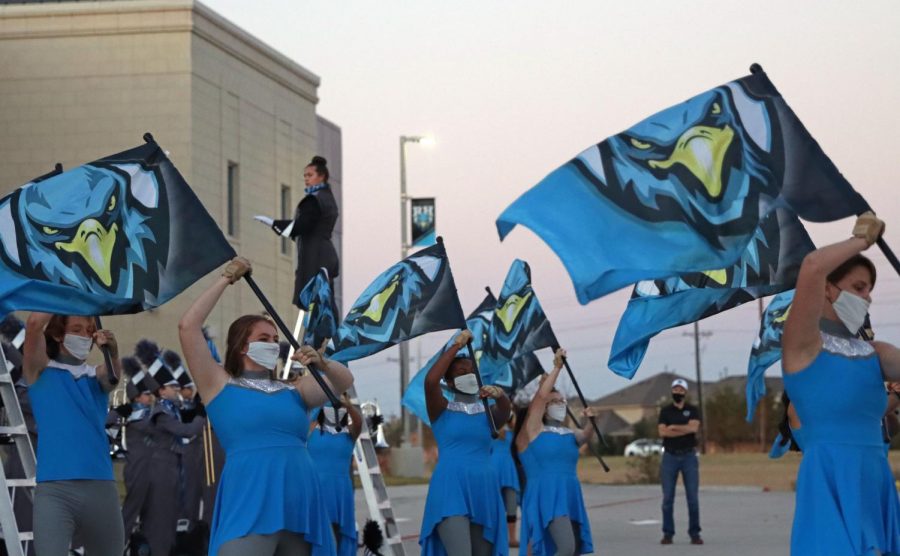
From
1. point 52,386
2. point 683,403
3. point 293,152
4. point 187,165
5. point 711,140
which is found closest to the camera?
point 711,140

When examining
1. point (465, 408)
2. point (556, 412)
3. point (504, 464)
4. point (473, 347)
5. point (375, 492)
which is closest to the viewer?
point (465, 408)

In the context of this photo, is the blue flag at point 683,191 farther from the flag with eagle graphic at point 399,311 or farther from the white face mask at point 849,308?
the flag with eagle graphic at point 399,311

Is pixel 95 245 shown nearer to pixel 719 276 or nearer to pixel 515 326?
pixel 719 276

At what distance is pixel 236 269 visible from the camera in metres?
8.73

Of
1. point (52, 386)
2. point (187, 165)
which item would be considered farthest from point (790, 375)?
point (187, 165)

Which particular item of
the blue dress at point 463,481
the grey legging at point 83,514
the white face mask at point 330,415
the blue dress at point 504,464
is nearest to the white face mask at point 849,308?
the grey legging at point 83,514

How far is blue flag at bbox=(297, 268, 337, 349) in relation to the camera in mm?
14891

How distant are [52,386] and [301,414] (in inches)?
81.7

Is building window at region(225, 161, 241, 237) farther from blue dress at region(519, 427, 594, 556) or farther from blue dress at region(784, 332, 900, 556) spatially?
blue dress at region(784, 332, 900, 556)

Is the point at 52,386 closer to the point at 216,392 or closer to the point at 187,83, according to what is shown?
the point at 216,392

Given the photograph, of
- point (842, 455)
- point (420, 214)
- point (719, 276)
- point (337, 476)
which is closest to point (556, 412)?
point (337, 476)

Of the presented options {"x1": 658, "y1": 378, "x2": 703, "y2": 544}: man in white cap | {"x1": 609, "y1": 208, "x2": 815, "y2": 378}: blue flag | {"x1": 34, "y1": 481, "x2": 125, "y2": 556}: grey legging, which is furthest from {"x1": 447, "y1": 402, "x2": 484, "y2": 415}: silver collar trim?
{"x1": 658, "y1": 378, "x2": 703, "y2": 544}: man in white cap

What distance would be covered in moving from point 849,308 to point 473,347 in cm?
1063

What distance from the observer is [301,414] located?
29.0 feet
